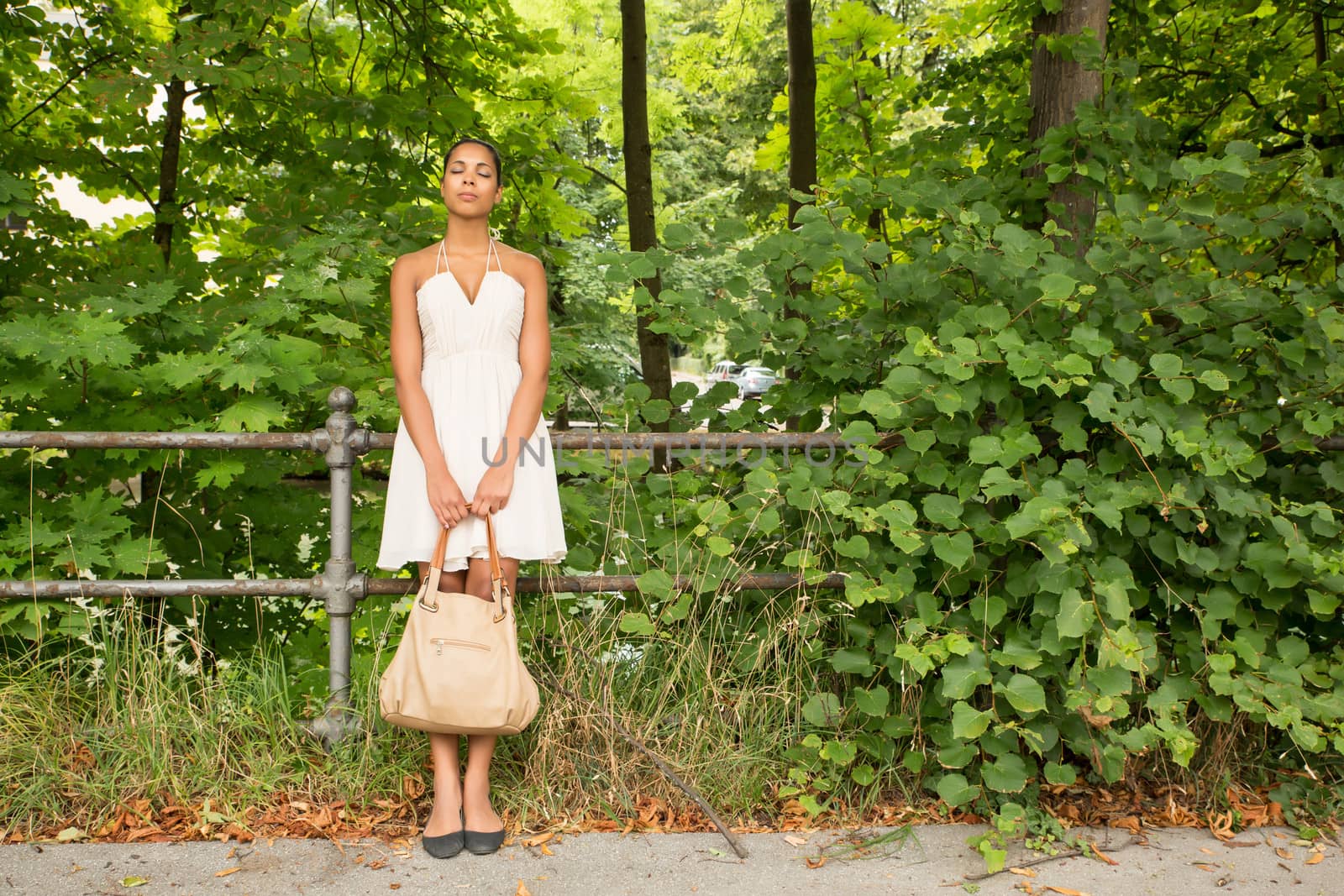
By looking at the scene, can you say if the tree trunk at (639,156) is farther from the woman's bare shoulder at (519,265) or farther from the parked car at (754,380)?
the woman's bare shoulder at (519,265)

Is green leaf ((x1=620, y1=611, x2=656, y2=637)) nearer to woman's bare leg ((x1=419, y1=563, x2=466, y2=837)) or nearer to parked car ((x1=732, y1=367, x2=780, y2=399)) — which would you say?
woman's bare leg ((x1=419, y1=563, x2=466, y2=837))

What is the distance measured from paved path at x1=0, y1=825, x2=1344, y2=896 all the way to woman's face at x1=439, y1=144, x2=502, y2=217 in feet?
6.15

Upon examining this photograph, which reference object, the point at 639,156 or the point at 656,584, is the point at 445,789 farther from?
the point at 639,156

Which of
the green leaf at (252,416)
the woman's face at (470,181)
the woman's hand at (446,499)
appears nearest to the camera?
the woman's hand at (446,499)

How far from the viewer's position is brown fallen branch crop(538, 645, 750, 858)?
279 cm

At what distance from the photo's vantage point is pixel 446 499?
2.65m

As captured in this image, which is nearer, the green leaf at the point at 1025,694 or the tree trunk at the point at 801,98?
the green leaf at the point at 1025,694

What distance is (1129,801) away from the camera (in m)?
3.12

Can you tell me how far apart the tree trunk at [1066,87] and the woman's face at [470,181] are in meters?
2.41

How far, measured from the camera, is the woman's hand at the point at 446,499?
2.65 metres

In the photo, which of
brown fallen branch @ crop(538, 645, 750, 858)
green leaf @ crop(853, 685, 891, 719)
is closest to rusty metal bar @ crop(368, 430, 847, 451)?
brown fallen branch @ crop(538, 645, 750, 858)

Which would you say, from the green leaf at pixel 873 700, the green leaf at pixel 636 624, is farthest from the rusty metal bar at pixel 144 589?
the green leaf at pixel 873 700

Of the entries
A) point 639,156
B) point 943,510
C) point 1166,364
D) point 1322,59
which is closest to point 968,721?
point 943,510

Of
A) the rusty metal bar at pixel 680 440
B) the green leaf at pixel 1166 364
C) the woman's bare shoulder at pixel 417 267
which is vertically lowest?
the rusty metal bar at pixel 680 440
